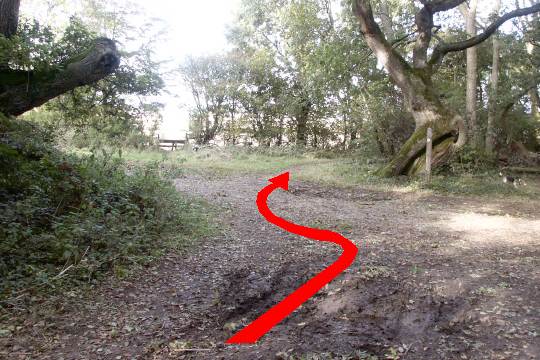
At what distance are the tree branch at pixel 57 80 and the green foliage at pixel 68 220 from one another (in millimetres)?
423

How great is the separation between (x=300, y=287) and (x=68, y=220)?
3055 mm

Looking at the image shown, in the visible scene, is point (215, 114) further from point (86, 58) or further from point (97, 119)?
point (86, 58)

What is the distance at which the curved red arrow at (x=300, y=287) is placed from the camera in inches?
159

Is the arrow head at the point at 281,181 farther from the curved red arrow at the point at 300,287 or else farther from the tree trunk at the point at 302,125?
the tree trunk at the point at 302,125

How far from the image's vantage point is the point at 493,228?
7.66m

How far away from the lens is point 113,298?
455cm

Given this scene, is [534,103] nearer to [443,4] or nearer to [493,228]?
[443,4]

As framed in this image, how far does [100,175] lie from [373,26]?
9964mm

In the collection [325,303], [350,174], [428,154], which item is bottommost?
[325,303]

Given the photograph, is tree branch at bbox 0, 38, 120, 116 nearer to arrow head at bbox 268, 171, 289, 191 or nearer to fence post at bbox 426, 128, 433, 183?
arrow head at bbox 268, 171, 289, 191

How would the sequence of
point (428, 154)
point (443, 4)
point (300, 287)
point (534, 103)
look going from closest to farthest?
point (300, 287) < point (428, 154) < point (443, 4) < point (534, 103)

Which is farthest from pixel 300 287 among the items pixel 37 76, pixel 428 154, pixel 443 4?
pixel 443 4

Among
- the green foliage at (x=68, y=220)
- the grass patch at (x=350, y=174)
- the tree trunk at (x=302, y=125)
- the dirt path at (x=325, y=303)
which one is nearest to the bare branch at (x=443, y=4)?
the grass patch at (x=350, y=174)

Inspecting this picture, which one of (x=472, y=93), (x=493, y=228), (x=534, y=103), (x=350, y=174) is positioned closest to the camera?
(x=493, y=228)
